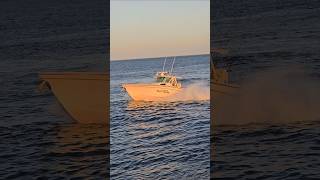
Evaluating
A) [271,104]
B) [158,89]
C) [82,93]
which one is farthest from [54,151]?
[158,89]

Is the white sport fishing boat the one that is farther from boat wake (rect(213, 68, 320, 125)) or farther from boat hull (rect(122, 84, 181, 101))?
boat wake (rect(213, 68, 320, 125))

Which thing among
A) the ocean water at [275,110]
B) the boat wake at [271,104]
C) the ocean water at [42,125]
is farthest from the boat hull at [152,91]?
the boat wake at [271,104]

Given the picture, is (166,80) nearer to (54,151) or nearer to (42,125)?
(42,125)

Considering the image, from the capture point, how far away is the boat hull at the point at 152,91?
112ft

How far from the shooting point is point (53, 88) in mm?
17250

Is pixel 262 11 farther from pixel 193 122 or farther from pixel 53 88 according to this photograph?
pixel 53 88

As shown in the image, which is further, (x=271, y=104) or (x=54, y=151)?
(x=271, y=104)

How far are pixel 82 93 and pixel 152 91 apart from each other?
56.9 feet

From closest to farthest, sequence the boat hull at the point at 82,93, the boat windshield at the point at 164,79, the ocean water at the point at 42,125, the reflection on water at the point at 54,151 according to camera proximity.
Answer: the reflection on water at the point at 54,151 < the ocean water at the point at 42,125 < the boat hull at the point at 82,93 < the boat windshield at the point at 164,79

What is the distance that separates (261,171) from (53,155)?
21.2ft

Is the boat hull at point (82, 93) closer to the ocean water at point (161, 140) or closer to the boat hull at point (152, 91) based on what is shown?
the ocean water at point (161, 140)

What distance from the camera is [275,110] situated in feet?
64.1

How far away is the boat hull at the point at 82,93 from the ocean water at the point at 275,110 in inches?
165

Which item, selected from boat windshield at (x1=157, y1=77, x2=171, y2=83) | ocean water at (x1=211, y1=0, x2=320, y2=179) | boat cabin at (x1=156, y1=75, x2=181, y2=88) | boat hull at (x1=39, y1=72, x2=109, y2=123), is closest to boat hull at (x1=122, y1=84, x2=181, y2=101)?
boat cabin at (x1=156, y1=75, x2=181, y2=88)
